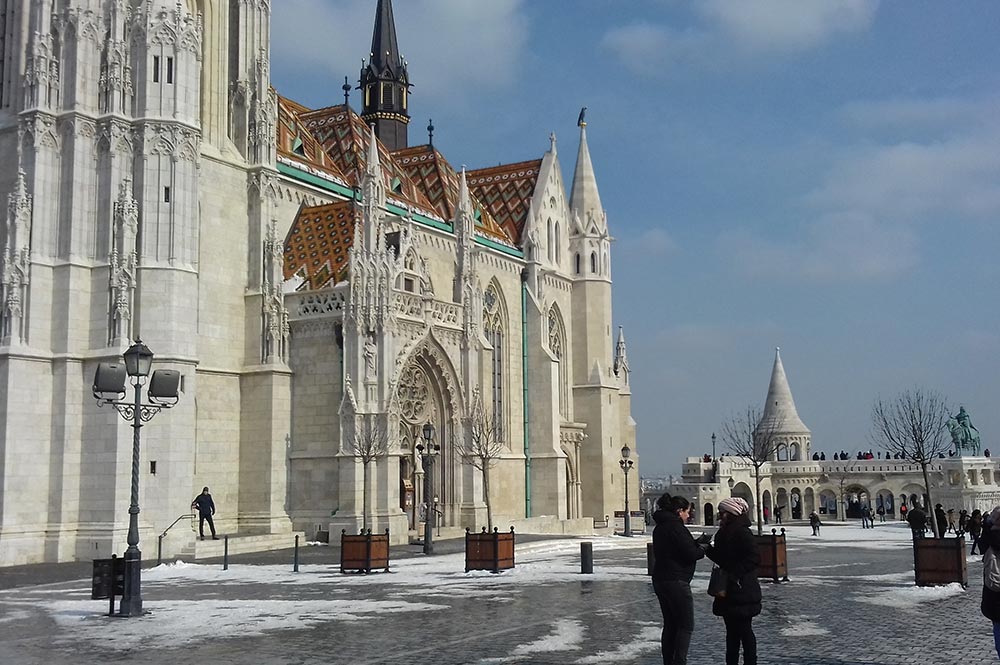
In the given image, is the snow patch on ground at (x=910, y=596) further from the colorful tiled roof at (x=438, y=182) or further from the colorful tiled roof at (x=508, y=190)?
the colorful tiled roof at (x=508, y=190)

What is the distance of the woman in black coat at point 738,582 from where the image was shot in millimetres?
8766

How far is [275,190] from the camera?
32188 millimetres

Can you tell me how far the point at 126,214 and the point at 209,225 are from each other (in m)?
3.50

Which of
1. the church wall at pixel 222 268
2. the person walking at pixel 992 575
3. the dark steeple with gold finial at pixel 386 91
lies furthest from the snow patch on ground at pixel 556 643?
the dark steeple with gold finial at pixel 386 91

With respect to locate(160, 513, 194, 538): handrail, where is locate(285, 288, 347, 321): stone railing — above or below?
above

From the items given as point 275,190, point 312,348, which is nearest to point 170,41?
point 275,190

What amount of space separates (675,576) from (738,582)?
59 centimetres

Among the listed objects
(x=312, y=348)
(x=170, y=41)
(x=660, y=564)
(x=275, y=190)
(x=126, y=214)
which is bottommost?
(x=660, y=564)

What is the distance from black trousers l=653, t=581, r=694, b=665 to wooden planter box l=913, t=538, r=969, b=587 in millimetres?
9451

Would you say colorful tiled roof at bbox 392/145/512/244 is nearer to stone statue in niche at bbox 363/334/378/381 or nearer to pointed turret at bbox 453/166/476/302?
pointed turret at bbox 453/166/476/302

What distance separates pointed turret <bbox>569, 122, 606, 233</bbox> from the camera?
170 feet

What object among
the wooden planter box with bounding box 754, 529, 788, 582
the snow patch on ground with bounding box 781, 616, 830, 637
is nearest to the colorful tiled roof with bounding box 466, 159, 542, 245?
the wooden planter box with bounding box 754, 529, 788, 582

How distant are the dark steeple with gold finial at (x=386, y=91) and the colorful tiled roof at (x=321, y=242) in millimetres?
22253

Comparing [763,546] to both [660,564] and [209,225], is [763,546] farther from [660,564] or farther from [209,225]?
[209,225]
